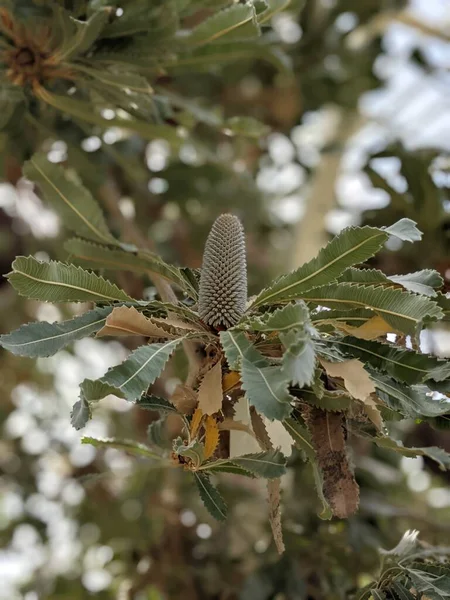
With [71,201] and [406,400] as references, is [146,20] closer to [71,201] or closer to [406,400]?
[71,201]

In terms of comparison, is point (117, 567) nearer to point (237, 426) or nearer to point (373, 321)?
point (237, 426)

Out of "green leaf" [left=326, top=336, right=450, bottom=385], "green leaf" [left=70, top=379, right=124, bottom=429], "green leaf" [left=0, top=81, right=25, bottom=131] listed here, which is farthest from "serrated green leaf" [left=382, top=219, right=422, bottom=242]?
"green leaf" [left=0, top=81, right=25, bottom=131]

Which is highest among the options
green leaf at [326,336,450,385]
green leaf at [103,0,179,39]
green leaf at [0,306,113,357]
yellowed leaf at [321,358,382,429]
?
green leaf at [103,0,179,39]

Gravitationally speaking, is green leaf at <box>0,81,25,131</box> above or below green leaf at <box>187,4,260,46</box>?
below

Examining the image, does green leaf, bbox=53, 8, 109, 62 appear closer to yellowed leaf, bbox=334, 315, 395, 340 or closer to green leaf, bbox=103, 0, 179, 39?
green leaf, bbox=103, 0, 179, 39

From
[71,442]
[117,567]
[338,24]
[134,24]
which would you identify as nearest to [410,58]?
[338,24]

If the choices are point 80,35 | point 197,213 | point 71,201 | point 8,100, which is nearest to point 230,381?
point 71,201

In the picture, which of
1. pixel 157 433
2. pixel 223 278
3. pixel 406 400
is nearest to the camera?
pixel 406 400
